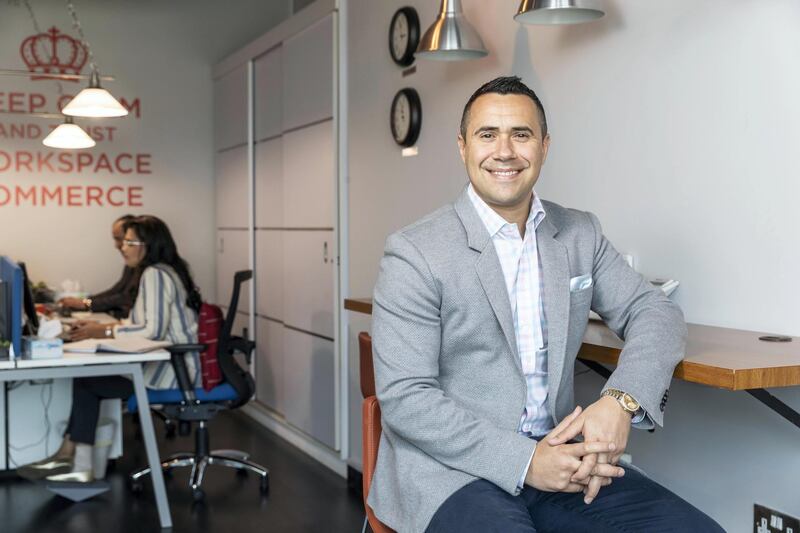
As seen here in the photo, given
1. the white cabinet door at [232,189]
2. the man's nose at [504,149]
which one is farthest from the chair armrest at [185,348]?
the man's nose at [504,149]

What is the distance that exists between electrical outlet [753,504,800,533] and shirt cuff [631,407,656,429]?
2.62ft

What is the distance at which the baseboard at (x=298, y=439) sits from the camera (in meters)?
5.22

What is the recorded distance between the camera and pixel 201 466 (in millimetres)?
4816

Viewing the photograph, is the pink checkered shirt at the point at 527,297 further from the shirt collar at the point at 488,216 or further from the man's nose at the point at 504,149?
the man's nose at the point at 504,149

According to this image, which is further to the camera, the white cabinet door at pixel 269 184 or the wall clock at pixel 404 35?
the white cabinet door at pixel 269 184

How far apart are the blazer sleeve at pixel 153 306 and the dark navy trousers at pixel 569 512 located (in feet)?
10.3

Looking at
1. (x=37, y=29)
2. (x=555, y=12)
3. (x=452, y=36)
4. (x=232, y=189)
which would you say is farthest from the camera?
(x=232, y=189)

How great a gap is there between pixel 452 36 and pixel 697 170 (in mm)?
1124

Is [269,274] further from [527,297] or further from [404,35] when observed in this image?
[527,297]

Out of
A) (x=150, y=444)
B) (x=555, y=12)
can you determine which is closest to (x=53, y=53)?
(x=150, y=444)

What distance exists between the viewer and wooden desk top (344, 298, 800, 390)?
2037 mm

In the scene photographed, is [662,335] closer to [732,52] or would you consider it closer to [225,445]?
[732,52]

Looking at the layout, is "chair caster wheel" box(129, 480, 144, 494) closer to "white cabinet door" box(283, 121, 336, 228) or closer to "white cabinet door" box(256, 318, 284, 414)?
"white cabinet door" box(256, 318, 284, 414)

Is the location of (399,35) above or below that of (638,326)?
above
